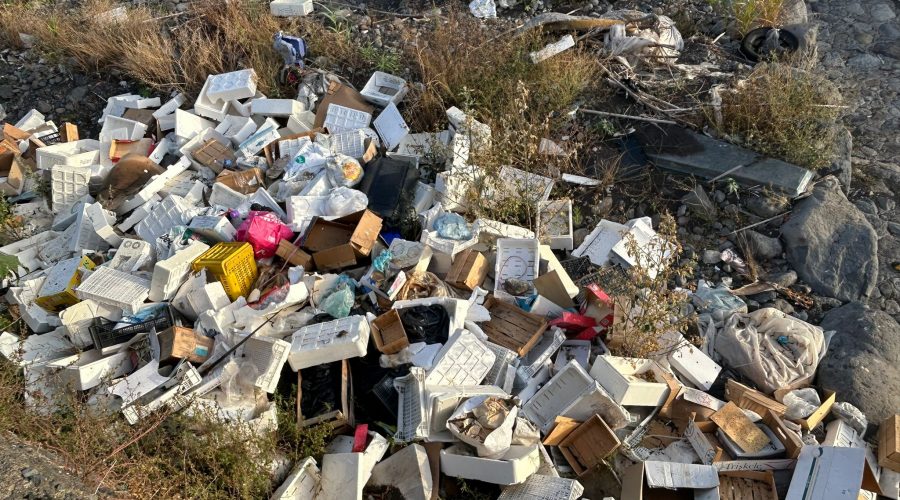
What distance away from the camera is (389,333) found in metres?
3.76

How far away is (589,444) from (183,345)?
229cm

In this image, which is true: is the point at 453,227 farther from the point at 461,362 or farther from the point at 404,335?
the point at 461,362

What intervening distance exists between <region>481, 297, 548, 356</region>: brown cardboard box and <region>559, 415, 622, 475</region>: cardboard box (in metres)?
0.57

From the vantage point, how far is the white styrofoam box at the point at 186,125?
17.4ft

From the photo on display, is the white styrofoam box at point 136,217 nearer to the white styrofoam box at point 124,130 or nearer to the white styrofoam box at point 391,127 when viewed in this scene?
the white styrofoam box at point 124,130

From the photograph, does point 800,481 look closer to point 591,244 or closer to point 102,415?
point 591,244

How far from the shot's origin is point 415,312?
387cm

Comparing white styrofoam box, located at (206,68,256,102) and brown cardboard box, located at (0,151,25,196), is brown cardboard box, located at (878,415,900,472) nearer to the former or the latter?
white styrofoam box, located at (206,68,256,102)

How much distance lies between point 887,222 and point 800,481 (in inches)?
94.7

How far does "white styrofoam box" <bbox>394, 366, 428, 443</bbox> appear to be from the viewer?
3.31 meters

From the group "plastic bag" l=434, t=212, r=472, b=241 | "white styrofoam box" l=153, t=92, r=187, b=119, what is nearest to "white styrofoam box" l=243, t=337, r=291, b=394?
"plastic bag" l=434, t=212, r=472, b=241

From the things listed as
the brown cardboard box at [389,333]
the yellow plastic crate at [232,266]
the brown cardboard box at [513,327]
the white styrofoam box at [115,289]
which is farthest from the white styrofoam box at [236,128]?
the brown cardboard box at [513,327]

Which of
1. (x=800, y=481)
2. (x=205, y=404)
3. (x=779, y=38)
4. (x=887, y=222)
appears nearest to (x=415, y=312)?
(x=205, y=404)

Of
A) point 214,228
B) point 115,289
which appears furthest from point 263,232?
point 115,289
